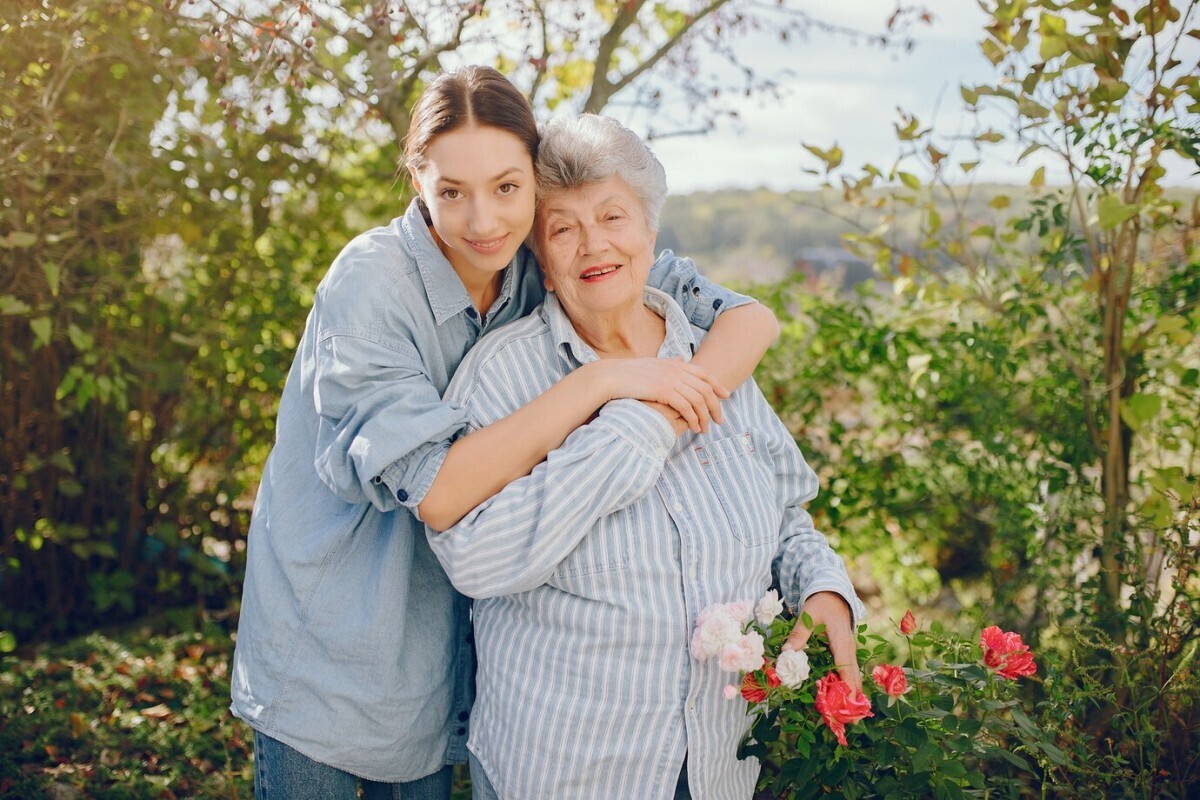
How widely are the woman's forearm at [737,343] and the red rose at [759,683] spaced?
63 centimetres

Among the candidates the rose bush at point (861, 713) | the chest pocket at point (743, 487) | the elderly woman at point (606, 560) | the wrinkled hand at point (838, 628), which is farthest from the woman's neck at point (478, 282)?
the wrinkled hand at point (838, 628)

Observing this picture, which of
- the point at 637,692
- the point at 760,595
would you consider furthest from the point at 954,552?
the point at 637,692

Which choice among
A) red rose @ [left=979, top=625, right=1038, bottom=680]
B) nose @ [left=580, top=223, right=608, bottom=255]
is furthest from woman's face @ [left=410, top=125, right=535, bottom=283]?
red rose @ [left=979, top=625, right=1038, bottom=680]

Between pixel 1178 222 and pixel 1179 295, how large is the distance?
29 cm

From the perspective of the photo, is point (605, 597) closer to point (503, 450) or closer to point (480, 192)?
point (503, 450)

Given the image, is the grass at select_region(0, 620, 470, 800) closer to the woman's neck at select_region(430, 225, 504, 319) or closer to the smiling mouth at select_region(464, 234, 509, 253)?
the woman's neck at select_region(430, 225, 504, 319)

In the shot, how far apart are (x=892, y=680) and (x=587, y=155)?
3.97ft

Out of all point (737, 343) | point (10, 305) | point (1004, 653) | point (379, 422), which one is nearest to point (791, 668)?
point (1004, 653)

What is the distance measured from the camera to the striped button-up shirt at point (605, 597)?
1.80m

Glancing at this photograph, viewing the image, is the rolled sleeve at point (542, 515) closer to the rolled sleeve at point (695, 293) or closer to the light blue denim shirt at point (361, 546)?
the light blue denim shirt at point (361, 546)

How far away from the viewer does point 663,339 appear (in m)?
2.30

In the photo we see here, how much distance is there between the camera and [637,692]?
1868 millimetres

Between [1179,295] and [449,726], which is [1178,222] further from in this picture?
[449,726]

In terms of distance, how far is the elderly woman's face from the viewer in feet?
6.86
